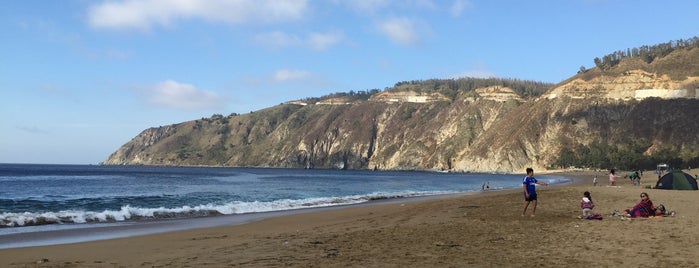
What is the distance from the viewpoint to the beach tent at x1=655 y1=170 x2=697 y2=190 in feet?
100

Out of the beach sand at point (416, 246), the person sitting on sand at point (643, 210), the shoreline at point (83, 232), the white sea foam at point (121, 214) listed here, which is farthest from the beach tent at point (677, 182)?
the shoreline at point (83, 232)

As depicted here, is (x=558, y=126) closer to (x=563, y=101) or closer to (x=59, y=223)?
(x=563, y=101)

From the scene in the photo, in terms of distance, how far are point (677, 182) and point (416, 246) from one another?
26.8 m

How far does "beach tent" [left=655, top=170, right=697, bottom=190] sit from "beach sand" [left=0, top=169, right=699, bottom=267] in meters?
16.7

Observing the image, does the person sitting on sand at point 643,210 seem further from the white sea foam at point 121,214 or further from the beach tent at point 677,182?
the beach tent at point 677,182

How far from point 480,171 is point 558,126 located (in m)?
23.7

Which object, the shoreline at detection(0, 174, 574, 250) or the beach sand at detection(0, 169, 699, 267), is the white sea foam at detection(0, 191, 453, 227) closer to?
the shoreline at detection(0, 174, 574, 250)

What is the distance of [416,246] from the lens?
36.8 ft

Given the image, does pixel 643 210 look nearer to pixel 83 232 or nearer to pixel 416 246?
pixel 416 246

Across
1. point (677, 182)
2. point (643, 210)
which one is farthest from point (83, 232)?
point (677, 182)

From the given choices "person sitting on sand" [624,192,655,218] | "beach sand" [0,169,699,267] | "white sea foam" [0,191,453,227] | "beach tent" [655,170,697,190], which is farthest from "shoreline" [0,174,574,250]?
"beach tent" [655,170,697,190]

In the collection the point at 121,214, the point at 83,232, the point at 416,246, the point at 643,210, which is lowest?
the point at 83,232

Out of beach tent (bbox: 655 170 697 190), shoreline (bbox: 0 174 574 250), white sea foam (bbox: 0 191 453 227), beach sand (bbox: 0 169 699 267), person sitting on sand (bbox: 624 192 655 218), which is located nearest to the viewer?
beach sand (bbox: 0 169 699 267)

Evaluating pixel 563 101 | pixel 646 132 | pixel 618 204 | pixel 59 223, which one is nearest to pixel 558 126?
pixel 563 101
